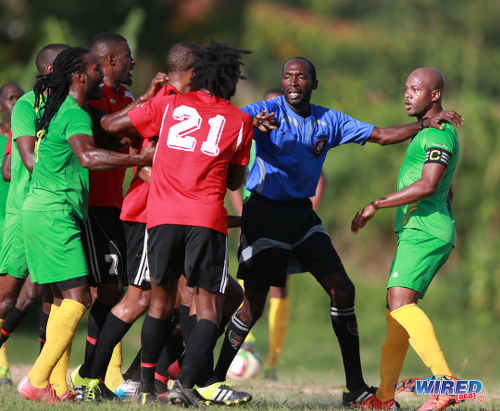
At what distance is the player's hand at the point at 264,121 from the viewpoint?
20.8 ft

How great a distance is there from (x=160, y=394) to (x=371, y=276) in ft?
34.9

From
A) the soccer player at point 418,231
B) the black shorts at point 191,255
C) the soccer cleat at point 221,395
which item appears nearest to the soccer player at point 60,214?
the black shorts at point 191,255

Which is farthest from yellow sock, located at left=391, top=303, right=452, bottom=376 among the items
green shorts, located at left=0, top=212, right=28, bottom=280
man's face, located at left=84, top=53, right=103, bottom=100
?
green shorts, located at left=0, top=212, right=28, bottom=280

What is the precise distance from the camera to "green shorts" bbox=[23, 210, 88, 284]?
6.02 meters

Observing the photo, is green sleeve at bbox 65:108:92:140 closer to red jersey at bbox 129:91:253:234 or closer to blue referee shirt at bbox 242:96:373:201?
red jersey at bbox 129:91:253:234

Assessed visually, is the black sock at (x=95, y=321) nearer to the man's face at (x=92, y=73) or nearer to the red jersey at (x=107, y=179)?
the red jersey at (x=107, y=179)

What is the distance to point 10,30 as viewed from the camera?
2047cm

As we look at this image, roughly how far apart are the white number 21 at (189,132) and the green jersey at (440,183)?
1.68 meters

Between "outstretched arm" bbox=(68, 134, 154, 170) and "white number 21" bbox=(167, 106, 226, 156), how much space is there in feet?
1.03

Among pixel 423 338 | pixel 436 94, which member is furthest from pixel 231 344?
pixel 436 94

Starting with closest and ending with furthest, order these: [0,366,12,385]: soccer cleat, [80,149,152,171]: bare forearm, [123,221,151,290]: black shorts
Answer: [80,149,152,171]: bare forearm < [123,221,151,290]: black shorts < [0,366,12,385]: soccer cleat

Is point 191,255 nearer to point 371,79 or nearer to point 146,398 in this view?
point 146,398

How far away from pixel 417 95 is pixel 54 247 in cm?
315

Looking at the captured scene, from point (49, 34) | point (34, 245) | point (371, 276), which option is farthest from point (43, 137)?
point (371, 276)
